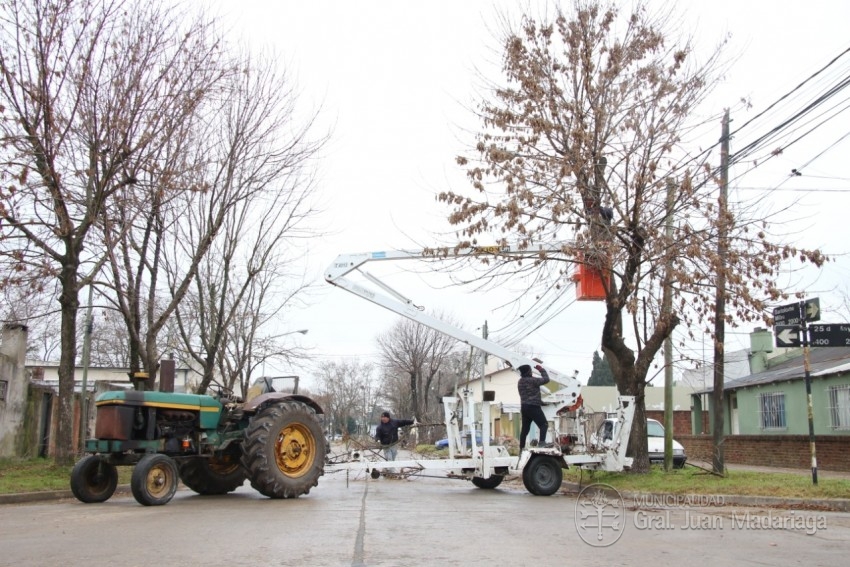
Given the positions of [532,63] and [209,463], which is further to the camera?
[532,63]

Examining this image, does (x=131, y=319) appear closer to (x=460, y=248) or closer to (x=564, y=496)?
(x=460, y=248)

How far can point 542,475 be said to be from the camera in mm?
14484

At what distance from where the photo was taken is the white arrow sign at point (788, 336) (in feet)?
45.2

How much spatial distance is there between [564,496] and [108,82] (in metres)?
11.8

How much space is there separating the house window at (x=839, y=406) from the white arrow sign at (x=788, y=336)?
352 inches

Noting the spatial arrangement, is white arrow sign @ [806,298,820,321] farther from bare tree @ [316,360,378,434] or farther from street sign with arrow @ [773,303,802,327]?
bare tree @ [316,360,378,434]

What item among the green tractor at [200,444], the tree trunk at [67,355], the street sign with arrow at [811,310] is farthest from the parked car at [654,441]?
the tree trunk at [67,355]

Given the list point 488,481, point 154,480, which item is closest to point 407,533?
point 154,480

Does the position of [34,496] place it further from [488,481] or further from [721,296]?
[721,296]

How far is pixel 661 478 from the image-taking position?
15250 mm

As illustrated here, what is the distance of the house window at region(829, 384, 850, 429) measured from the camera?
21.3 metres

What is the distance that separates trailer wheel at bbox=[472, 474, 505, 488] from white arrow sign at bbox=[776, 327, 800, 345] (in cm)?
582

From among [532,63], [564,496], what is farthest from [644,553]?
[532,63]

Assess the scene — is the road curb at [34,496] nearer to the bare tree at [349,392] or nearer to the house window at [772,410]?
the house window at [772,410]
